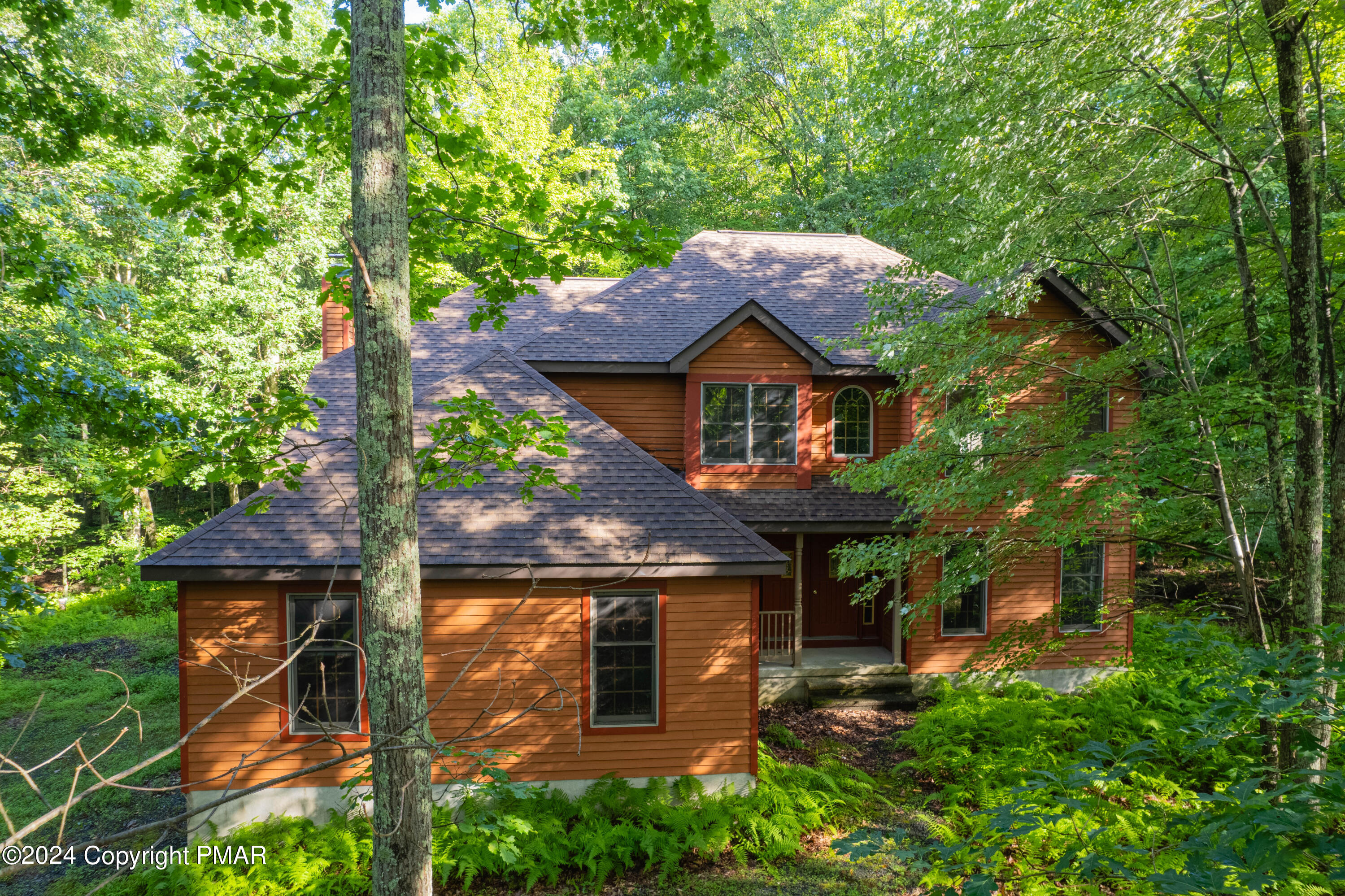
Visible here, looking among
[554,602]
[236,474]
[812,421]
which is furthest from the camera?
[812,421]

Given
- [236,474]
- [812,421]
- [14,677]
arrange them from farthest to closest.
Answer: [14,677] → [812,421] → [236,474]

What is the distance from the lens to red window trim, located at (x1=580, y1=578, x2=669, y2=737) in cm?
797

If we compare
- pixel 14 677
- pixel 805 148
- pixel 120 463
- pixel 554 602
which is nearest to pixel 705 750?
pixel 554 602

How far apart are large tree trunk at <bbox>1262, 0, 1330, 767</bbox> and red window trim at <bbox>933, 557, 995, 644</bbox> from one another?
5238mm

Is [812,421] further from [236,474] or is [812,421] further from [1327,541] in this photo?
[236,474]

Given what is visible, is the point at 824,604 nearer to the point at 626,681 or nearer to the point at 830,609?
the point at 830,609

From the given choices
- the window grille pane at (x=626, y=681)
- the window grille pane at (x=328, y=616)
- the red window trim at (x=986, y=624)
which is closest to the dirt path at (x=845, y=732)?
the red window trim at (x=986, y=624)

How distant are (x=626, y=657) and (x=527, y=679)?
1.26 m

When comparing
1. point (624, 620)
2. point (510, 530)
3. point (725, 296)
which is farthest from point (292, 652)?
point (725, 296)

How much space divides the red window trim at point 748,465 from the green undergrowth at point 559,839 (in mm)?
5519

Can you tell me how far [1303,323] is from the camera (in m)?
6.29

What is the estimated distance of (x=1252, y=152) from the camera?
6.56 meters

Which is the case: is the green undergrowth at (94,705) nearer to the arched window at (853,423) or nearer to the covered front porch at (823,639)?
the covered front porch at (823,639)

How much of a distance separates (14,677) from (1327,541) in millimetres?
22624
